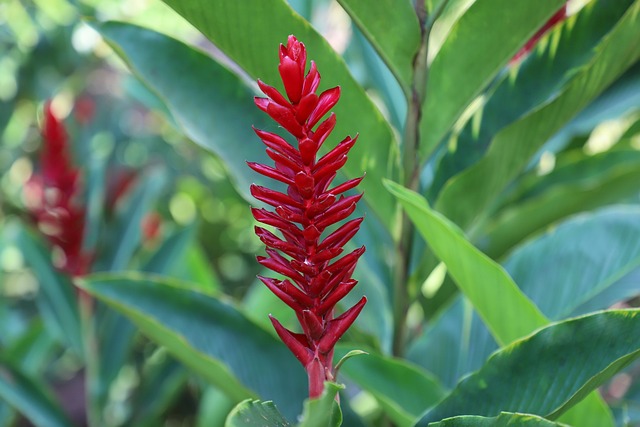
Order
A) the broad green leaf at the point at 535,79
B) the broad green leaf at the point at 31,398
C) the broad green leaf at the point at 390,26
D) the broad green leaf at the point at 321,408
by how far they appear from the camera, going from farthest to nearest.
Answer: the broad green leaf at the point at 31,398 < the broad green leaf at the point at 535,79 < the broad green leaf at the point at 390,26 < the broad green leaf at the point at 321,408

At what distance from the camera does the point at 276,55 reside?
3.18 ft

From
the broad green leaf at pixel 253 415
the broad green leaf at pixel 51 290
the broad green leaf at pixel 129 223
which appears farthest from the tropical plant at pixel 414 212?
the broad green leaf at pixel 129 223

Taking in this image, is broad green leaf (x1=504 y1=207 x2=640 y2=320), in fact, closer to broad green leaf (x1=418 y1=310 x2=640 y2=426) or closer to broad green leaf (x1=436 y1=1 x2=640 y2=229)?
broad green leaf (x1=436 y1=1 x2=640 y2=229)

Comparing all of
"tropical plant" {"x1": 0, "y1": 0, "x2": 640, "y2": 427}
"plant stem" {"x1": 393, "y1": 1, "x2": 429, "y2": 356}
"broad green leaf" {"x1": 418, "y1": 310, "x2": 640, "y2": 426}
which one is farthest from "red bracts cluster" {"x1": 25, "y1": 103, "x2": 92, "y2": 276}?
"broad green leaf" {"x1": 418, "y1": 310, "x2": 640, "y2": 426}

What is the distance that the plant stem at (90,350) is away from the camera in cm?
175

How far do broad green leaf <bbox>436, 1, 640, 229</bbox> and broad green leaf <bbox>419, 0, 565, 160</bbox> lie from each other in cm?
8

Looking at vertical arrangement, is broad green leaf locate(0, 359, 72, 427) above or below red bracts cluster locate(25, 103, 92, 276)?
below

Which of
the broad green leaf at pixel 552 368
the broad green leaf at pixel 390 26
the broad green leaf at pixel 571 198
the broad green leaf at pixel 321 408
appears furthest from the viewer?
the broad green leaf at pixel 571 198

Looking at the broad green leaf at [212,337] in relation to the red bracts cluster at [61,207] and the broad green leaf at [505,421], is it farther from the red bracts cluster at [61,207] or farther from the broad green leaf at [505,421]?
the red bracts cluster at [61,207]

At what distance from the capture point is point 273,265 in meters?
0.72

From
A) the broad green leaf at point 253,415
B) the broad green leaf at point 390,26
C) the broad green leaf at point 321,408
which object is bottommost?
the broad green leaf at point 253,415

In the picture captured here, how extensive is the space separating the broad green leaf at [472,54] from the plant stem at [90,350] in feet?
3.41

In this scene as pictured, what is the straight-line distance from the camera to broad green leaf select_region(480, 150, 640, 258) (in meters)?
1.35

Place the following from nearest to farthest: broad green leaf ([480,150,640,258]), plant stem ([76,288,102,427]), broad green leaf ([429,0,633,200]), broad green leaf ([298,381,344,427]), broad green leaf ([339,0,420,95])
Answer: broad green leaf ([298,381,344,427]) → broad green leaf ([339,0,420,95]) → broad green leaf ([429,0,633,200]) → broad green leaf ([480,150,640,258]) → plant stem ([76,288,102,427])
